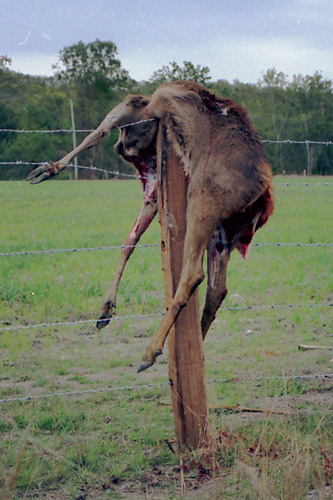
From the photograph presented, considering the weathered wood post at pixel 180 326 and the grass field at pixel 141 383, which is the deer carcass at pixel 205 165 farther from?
the grass field at pixel 141 383

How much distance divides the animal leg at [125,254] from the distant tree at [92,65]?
2448 cm

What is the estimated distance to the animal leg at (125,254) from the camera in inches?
134

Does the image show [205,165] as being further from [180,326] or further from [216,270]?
[180,326]

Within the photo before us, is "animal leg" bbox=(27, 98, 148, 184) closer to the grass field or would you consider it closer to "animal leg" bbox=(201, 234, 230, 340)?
"animal leg" bbox=(201, 234, 230, 340)

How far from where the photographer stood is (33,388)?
4.66 meters

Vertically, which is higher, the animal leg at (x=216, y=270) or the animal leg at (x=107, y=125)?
the animal leg at (x=107, y=125)

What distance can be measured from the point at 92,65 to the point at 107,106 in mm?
12977

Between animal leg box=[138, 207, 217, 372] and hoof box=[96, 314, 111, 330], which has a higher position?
animal leg box=[138, 207, 217, 372]

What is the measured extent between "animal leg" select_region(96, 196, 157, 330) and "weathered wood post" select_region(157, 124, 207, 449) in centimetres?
27

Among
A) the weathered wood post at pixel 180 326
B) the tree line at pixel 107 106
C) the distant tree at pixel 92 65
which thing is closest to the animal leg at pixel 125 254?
the weathered wood post at pixel 180 326

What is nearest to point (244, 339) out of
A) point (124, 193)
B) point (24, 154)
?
point (24, 154)

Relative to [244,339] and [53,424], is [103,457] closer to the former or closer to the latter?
[53,424]

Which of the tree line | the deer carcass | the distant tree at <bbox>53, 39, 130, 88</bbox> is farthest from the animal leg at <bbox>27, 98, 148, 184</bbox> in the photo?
the distant tree at <bbox>53, 39, 130, 88</bbox>

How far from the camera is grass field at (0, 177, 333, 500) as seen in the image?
319 centimetres
